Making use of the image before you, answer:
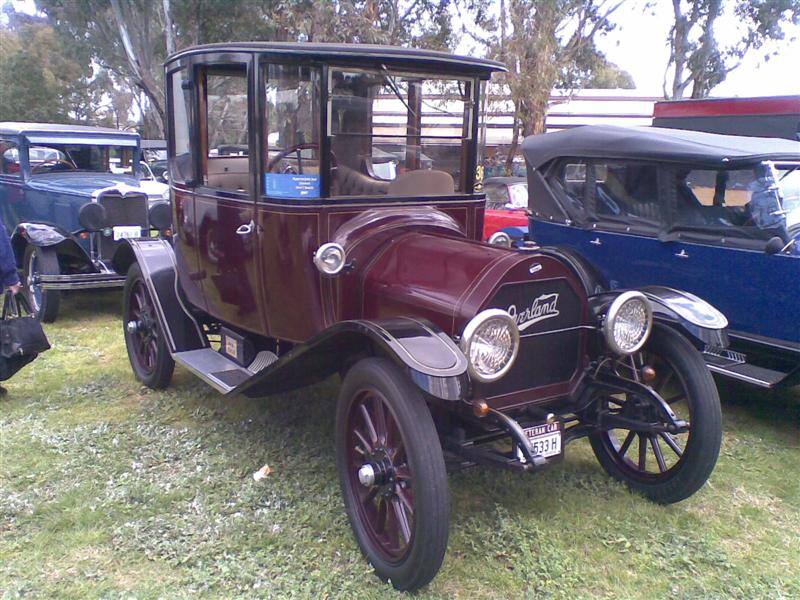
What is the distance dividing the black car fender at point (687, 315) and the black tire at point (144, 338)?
2.90 meters

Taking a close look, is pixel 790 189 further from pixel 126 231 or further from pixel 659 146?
pixel 126 231

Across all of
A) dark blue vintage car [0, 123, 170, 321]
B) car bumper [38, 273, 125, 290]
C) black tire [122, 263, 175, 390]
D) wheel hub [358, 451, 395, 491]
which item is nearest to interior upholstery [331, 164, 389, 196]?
wheel hub [358, 451, 395, 491]

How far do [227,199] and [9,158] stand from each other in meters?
5.47

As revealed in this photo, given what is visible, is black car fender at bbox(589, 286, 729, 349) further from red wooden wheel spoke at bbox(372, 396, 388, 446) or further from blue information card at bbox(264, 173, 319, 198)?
blue information card at bbox(264, 173, 319, 198)

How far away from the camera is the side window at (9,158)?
7.85 metres

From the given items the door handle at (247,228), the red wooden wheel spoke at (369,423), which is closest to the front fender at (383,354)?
the red wooden wheel spoke at (369,423)

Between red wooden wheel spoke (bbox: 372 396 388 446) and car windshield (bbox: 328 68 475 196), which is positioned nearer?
red wooden wheel spoke (bbox: 372 396 388 446)

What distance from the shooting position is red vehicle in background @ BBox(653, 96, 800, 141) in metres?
8.93

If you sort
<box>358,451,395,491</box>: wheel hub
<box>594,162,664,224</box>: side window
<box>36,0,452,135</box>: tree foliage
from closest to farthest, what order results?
<box>358,451,395,491</box>: wheel hub, <box>594,162,664,224</box>: side window, <box>36,0,452,135</box>: tree foliage

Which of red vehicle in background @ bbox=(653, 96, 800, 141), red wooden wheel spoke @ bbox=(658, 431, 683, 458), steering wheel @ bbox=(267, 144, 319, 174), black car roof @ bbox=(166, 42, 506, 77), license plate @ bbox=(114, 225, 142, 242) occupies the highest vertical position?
black car roof @ bbox=(166, 42, 506, 77)

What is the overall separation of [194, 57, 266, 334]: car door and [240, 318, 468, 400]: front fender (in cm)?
49

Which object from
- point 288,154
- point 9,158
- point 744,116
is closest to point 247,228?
point 288,154

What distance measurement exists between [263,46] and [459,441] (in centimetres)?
215

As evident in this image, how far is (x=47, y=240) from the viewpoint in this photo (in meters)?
6.84
